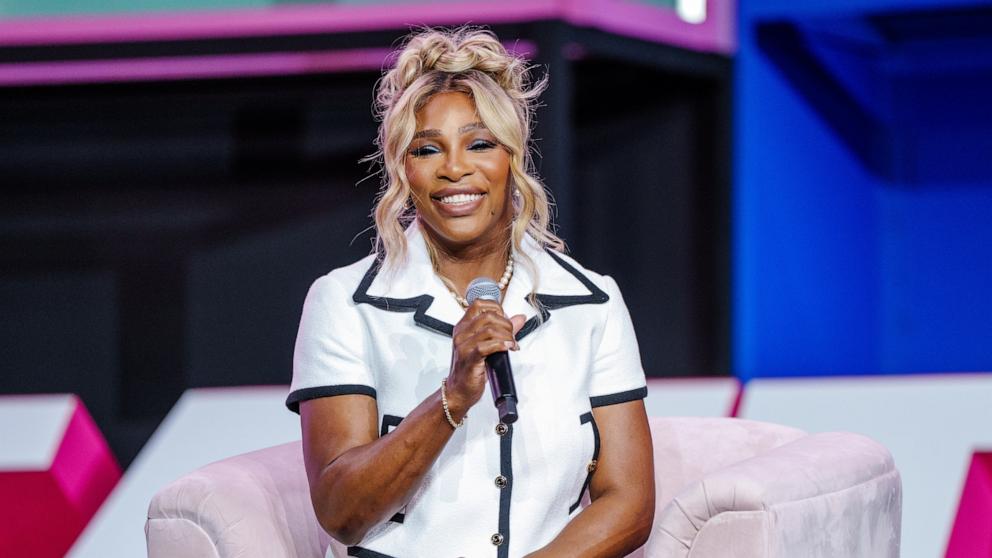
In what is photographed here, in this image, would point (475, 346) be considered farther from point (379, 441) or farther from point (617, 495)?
point (617, 495)

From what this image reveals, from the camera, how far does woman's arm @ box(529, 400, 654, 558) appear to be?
196 centimetres

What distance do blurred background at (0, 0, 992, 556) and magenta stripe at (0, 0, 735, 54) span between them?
0.02m

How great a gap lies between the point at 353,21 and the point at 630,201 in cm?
102

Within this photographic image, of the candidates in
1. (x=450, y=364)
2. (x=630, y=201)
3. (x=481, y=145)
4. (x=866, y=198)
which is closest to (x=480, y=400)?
(x=450, y=364)

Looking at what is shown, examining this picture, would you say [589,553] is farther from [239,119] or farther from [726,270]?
[239,119]

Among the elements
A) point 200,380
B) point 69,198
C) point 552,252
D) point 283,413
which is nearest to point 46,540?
point 283,413

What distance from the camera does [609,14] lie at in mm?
3705

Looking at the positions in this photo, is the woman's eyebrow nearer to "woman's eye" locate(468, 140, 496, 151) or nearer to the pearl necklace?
"woman's eye" locate(468, 140, 496, 151)

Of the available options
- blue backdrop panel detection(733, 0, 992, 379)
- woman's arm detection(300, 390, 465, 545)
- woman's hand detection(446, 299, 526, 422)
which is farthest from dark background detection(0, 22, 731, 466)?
woman's hand detection(446, 299, 526, 422)

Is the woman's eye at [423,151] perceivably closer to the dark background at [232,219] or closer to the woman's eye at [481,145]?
the woman's eye at [481,145]

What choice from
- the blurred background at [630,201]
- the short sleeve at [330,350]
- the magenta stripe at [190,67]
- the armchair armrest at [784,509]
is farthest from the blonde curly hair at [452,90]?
the blurred background at [630,201]

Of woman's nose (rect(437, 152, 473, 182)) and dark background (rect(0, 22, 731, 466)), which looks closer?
woman's nose (rect(437, 152, 473, 182))

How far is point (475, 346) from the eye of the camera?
1694mm

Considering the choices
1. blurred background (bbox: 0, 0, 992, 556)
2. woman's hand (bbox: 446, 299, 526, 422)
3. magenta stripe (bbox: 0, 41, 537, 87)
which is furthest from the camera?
blurred background (bbox: 0, 0, 992, 556)
